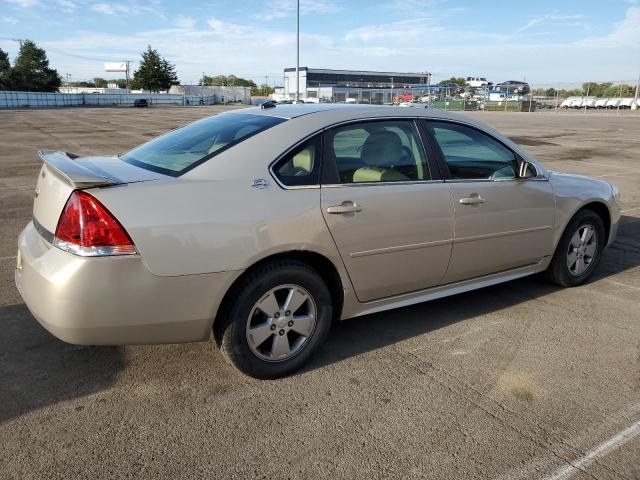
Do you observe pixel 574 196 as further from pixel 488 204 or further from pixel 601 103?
pixel 601 103

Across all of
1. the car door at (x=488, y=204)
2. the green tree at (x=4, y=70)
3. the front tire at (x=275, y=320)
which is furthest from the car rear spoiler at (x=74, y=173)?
the green tree at (x=4, y=70)

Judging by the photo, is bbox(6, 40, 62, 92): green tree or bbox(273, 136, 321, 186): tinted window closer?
bbox(273, 136, 321, 186): tinted window

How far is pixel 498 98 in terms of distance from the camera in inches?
2527

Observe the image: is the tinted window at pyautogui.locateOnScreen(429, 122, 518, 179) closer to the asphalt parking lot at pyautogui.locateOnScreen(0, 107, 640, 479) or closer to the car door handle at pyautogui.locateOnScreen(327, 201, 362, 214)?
the car door handle at pyautogui.locateOnScreen(327, 201, 362, 214)

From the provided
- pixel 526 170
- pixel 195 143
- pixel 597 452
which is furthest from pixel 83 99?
pixel 597 452

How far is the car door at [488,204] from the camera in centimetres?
380


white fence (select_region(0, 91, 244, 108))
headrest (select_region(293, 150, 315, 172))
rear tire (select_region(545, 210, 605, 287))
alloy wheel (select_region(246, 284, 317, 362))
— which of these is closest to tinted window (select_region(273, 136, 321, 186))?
headrest (select_region(293, 150, 315, 172))

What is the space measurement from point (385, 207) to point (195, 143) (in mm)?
1281

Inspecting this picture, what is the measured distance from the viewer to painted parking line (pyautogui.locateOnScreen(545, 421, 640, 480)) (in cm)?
243

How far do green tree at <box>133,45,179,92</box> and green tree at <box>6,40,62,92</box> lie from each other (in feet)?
48.7

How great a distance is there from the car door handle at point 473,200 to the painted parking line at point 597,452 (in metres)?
1.66

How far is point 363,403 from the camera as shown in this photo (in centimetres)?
297

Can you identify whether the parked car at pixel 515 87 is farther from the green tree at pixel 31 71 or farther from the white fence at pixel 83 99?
the green tree at pixel 31 71

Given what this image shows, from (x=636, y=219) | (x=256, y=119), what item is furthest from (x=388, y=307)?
(x=636, y=219)
